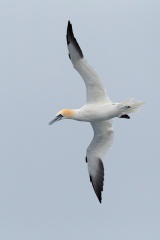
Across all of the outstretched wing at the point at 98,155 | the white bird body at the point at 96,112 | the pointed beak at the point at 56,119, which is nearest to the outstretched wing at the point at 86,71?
the white bird body at the point at 96,112

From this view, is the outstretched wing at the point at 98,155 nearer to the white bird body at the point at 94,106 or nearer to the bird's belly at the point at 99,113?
the white bird body at the point at 94,106

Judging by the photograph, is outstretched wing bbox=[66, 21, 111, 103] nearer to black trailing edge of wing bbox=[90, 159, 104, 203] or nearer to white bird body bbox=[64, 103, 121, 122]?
white bird body bbox=[64, 103, 121, 122]

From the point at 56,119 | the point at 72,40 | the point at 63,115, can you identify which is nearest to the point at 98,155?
the point at 56,119

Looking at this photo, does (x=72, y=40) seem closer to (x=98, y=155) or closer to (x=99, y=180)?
(x=98, y=155)

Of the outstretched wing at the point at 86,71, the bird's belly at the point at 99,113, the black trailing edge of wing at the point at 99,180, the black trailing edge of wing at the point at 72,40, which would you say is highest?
the black trailing edge of wing at the point at 72,40

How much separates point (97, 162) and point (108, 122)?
1478 mm

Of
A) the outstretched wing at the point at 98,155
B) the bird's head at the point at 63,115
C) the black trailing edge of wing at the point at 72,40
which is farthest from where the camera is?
the outstretched wing at the point at 98,155

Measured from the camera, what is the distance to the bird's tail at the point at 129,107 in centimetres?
2417

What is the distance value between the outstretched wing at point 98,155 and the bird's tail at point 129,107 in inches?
76.0

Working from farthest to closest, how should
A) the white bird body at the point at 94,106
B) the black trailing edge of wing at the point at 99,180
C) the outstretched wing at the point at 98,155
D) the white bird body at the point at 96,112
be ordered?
the black trailing edge of wing at the point at 99,180 → the outstretched wing at the point at 98,155 → the white bird body at the point at 96,112 → the white bird body at the point at 94,106

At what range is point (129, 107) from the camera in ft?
79.7

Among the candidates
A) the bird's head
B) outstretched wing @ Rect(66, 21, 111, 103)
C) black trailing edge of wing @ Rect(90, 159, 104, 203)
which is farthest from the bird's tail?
black trailing edge of wing @ Rect(90, 159, 104, 203)

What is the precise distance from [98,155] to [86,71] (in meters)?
3.64

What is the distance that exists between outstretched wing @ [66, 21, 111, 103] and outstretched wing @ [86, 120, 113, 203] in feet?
6.04
